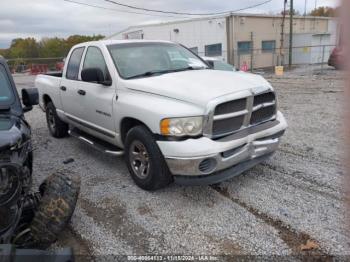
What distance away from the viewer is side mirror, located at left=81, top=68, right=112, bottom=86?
446 centimetres

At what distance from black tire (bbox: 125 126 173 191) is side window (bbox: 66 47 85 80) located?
7.04 ft

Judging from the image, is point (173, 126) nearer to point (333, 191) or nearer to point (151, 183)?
point (151, 183)

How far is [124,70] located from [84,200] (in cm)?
185

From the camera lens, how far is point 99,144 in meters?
5.01

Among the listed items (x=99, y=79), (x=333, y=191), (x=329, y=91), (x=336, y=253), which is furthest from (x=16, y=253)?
(x=329, y=91)

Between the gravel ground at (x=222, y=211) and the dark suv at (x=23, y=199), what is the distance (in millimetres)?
446

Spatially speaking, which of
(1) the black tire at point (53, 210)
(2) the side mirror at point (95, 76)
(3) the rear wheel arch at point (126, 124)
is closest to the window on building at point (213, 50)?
(2) the side mirror at point (95, 76)

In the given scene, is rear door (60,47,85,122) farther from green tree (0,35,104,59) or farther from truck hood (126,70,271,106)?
green tree (0,35,104,59)

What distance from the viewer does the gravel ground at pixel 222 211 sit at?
3.08m

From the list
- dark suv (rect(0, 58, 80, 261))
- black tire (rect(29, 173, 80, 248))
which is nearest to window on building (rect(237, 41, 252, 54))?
dark suv (rect(0, 58, 80, 261))

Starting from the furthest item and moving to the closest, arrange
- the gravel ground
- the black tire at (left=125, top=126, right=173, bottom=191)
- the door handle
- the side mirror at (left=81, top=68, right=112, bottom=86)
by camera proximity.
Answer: the door handle < the side mirror at (left=81, top=68, right=112, bottom=86) < the black tire at (left=125, top=126, right=173, bottom=191) < the gravel ground

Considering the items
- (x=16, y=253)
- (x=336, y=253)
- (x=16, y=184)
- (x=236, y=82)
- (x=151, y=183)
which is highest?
(x=236, y=82)

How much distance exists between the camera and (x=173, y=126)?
3533mm

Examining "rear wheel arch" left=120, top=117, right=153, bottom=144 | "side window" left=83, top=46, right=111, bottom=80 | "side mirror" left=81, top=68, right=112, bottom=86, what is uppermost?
"side window" left=83, top=46, right=111, bottom=80
